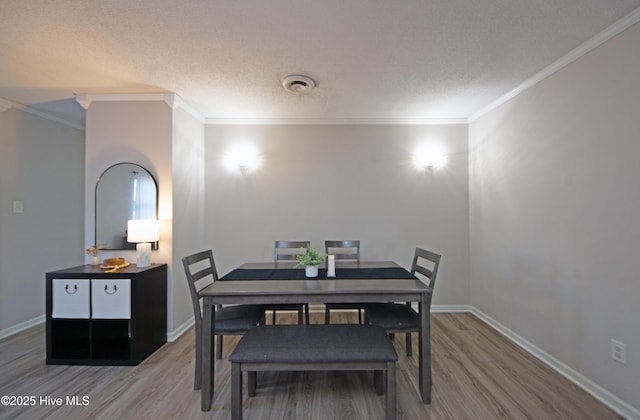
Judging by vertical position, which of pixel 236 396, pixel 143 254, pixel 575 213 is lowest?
pixel 236 396

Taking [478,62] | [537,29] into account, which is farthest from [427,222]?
[537,29]

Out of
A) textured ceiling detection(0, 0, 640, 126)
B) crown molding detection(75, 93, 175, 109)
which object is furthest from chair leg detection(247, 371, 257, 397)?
crown molding detection(75, 93, 175, 109)

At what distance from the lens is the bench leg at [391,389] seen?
1.58 meters

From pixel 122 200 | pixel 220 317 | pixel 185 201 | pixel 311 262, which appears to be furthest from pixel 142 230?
pixel 311 262

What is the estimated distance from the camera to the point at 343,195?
11.6 ft

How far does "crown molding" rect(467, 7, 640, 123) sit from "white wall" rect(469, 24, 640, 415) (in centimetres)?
4

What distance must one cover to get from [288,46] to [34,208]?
3458mm

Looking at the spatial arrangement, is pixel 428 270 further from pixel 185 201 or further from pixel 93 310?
pixel 93 310

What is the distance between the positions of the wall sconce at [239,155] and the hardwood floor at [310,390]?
207 cm

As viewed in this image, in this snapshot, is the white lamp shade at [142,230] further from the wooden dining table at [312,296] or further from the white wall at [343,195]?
the wooden dining table at [312,296]

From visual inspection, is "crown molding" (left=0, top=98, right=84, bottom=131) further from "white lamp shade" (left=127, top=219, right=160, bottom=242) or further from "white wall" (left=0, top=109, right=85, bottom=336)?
"white lamp shade" (left=127, top=219, right=160, bottom=242)

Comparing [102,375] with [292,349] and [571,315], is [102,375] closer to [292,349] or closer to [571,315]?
[292,349]

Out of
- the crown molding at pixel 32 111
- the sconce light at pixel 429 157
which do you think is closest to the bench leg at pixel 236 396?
the sconce light at pixel 429 157

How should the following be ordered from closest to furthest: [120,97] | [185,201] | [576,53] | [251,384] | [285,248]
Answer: [251,384], [576,53], [120,97], [285,248], [185,201]
